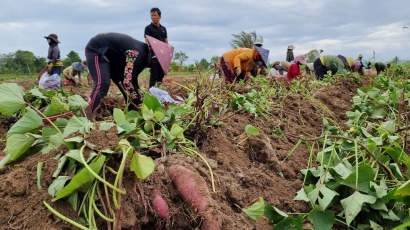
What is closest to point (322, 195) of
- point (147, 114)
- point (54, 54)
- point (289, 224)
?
point (289, 224)

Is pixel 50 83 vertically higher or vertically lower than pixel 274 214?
higher

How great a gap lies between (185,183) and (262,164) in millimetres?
872

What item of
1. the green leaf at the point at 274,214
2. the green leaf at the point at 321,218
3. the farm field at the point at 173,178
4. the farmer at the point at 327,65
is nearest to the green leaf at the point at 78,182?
the farm field at the point at 173,178

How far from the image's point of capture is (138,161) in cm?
141

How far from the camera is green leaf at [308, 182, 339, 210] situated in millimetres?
1778

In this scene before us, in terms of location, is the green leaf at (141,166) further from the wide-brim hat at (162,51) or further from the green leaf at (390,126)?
the wide-brim hat at (162,51)

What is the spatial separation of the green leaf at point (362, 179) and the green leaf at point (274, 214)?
0.39 meters

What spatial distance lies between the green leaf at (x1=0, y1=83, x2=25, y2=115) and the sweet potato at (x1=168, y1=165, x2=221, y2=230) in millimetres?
812

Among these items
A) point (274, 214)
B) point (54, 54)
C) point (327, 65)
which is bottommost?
point (274, 214)

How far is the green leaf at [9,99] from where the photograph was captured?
179cm

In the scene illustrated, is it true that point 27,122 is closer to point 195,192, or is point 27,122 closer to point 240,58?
point 195,192

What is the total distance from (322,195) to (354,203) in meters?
0.21

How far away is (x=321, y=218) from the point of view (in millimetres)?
1661

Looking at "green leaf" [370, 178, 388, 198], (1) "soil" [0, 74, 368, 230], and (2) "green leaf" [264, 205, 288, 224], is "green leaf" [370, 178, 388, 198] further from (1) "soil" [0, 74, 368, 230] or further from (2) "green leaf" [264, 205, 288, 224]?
(2) "green leaf" [264, 205, 288, 224]
